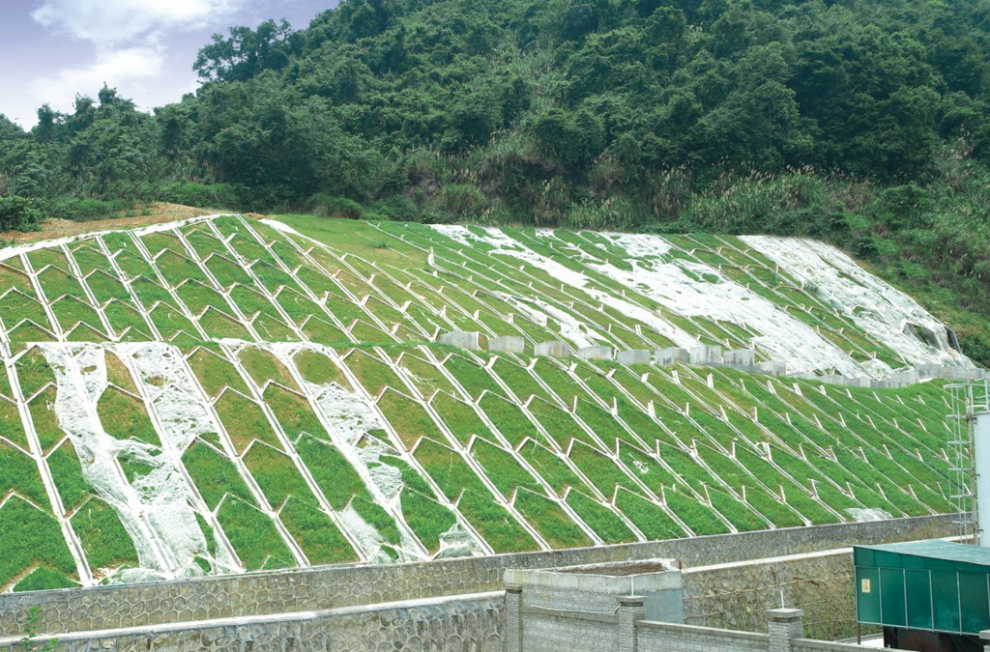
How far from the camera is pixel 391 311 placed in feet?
124

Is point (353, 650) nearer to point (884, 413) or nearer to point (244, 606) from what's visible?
point (244, 606)

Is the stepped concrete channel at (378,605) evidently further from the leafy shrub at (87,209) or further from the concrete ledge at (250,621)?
the leafy shrub at (87,209)

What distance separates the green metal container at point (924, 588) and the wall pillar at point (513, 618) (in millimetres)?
6129

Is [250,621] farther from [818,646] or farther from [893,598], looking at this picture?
[893,598]

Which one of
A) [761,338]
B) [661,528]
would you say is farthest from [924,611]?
[761,338]

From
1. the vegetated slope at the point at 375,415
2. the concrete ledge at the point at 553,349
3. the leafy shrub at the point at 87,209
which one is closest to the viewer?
the vegetated slope at the point at 375,415

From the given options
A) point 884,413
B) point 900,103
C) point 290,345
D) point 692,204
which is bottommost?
point 884,413

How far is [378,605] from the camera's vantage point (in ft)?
61.2

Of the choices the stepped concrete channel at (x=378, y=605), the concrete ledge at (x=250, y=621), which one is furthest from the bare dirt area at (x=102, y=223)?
the concrete ledge at (x=250, y=621)

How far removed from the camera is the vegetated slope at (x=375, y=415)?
21609 millimetres

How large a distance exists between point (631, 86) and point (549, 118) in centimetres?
1108

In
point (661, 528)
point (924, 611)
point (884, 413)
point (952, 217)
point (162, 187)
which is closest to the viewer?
point (924, 611)

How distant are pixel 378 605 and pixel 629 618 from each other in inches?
180

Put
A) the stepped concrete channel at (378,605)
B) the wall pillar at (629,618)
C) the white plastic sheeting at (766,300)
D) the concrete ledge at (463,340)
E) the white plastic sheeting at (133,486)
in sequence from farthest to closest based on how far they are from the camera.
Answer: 1. the white plastic sheeting at (766,300)
2. the concrete ledge at (463,340)
3. the white plastic sheeting at (133,486)
4. the wall pillar at (629,618)
5. the stepped concrete channel at (378,605)
